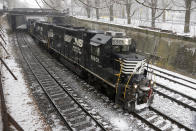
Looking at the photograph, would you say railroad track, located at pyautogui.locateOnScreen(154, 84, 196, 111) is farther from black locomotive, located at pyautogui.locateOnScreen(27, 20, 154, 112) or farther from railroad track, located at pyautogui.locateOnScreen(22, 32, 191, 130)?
black locomotive, located at pyautogui.locateOnScreen(27, 20, 154, 112)

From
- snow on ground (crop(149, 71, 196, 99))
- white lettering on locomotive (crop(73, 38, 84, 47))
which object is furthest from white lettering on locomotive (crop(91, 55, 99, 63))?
snow on ground (crop(149, 71, 196, 99))

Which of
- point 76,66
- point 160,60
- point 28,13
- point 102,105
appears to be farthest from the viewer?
point 28,13

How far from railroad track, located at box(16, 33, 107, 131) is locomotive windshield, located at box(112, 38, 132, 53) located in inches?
148

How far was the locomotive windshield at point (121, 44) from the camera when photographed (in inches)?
389

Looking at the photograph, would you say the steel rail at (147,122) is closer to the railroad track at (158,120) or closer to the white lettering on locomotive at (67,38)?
the railroad track at (158,120)

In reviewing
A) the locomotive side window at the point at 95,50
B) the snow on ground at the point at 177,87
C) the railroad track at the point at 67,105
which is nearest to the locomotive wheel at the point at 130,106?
the railroad track at the point at 67,105

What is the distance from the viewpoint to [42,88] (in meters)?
12.1

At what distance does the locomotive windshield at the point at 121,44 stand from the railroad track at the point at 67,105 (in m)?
3.76

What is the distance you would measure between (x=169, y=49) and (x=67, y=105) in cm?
1262

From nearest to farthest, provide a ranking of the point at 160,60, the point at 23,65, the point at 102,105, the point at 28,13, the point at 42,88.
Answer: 1. the point at 102,105
2. the point at 42,88
3. the point at 23,65
4. the point at 160,60
5. the point at 28,13

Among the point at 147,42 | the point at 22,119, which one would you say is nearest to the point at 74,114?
the point at 22,119

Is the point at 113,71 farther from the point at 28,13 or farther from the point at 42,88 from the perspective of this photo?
the point at 28,13

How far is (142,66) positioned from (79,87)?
4.88 metres

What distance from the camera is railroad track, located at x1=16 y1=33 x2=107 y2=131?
8273 millimetres
